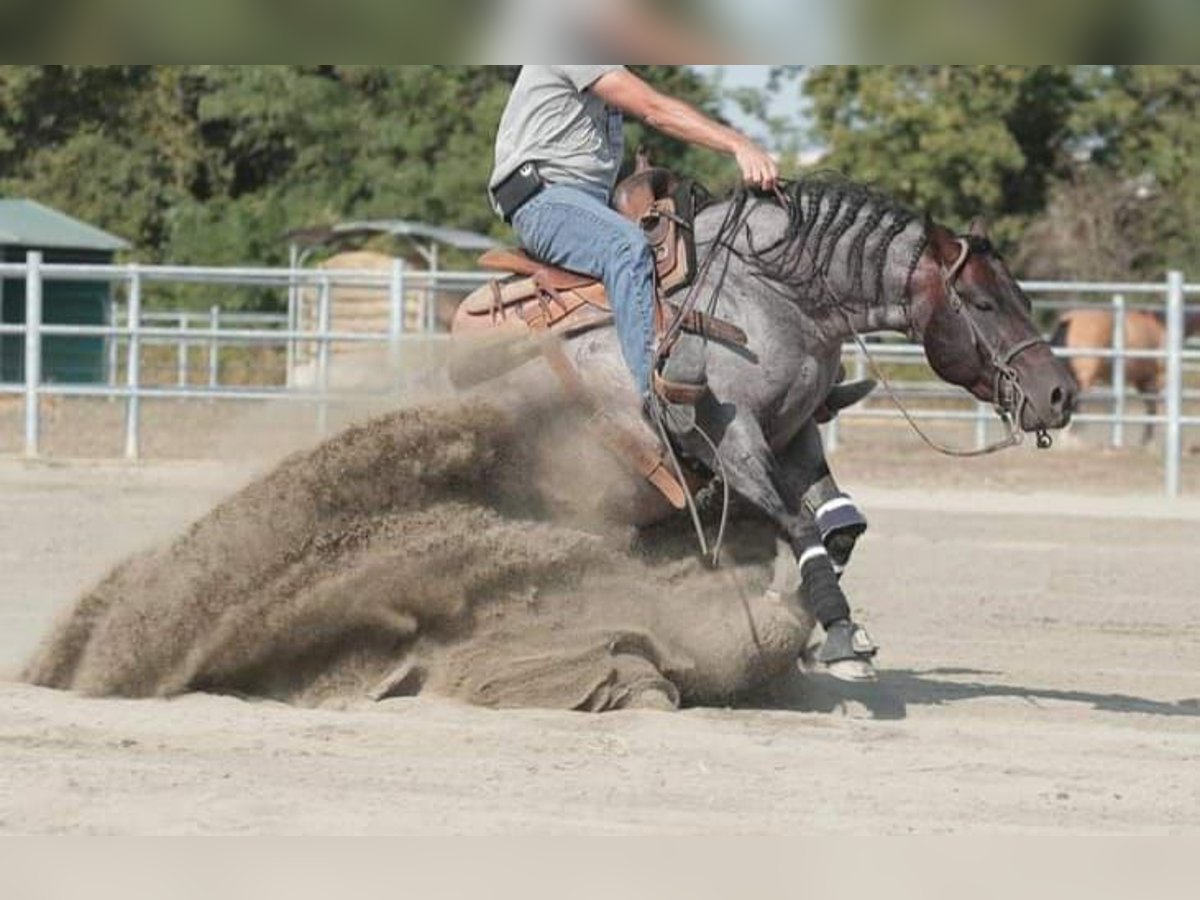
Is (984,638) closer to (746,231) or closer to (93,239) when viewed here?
(746,231)

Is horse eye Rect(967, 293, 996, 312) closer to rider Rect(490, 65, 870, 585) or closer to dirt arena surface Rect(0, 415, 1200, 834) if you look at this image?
rider Rect(490, 65, 870, 585)

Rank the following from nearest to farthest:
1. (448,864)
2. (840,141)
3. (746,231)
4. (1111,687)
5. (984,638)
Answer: (448,864), (746,231), (1111,687), (984,638), (840,141)

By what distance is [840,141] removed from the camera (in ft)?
125

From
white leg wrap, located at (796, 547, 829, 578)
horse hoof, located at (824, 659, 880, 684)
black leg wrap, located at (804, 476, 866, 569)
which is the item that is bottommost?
horse hoof, located at (824, 659, 880, 684)

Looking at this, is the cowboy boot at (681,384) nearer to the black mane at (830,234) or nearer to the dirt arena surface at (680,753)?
the black mane at (830,234)

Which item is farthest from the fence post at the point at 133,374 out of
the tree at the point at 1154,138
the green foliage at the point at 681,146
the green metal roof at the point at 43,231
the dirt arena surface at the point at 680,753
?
the tree at the point at 1154,138

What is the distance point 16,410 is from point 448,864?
68.6ft

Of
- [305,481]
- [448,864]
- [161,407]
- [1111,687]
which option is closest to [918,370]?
[161,407]

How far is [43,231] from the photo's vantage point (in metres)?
32.7

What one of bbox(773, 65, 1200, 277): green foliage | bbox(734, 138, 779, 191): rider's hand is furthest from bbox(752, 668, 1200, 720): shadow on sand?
bbox(773, 65, 1200, 277): green foliage

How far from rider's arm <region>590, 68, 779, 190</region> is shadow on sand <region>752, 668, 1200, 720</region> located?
167 cm


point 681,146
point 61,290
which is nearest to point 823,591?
point 61,290

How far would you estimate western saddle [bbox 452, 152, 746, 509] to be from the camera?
6918 millimetres

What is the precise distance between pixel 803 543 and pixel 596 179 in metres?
1.34
